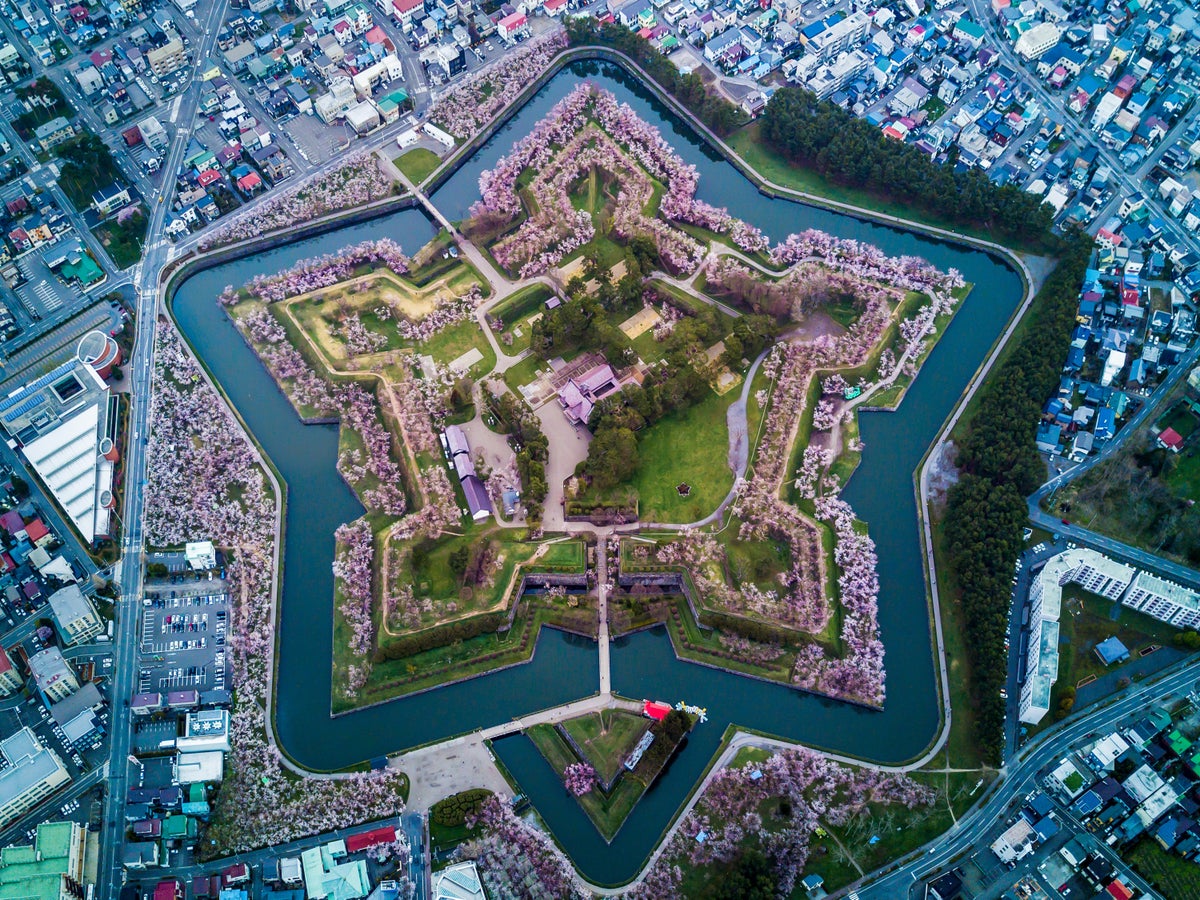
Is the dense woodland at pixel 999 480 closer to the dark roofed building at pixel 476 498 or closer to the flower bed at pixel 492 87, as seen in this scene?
the dark roofed building at pixel 476 498

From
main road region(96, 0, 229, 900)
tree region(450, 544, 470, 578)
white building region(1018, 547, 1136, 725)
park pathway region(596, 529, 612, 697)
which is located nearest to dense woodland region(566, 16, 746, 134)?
main road region(96, 0, 229, 900)

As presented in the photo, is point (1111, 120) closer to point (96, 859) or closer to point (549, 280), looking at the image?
point (549, 280)

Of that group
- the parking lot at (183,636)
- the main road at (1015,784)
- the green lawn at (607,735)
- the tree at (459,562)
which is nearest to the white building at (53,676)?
the parking lot at (183,636)

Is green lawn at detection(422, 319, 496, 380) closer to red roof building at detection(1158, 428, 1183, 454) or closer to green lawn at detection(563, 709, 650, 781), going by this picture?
green lawn at detection(563, 709, 650, 781)

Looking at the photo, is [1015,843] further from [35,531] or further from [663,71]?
[663,71]

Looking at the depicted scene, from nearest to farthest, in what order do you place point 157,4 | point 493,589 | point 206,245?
point 493,589
point 206,245
point 157,4

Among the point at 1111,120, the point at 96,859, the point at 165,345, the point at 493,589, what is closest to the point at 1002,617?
the point at 493,589

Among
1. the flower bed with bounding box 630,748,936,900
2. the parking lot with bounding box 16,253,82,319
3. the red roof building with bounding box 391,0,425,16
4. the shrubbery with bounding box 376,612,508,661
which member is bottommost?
the flower bed with bounding box 630,748,936,900
